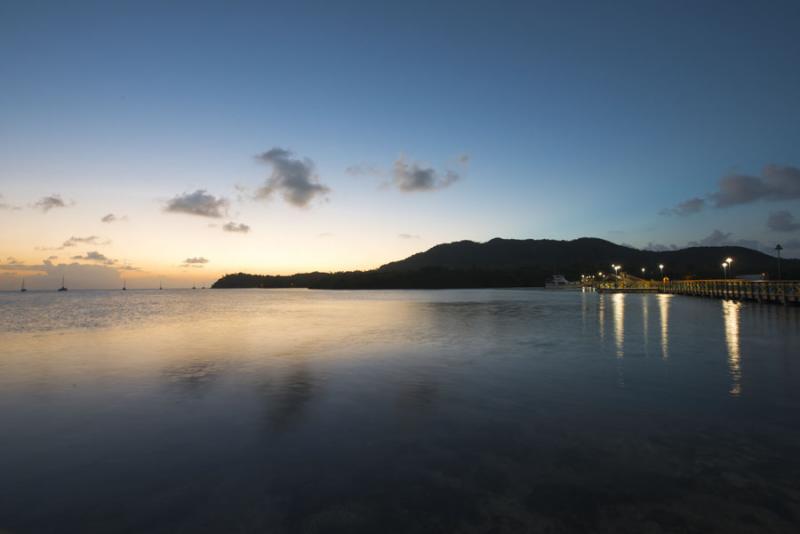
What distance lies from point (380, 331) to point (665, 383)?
1890cm

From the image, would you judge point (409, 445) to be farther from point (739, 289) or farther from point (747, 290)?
point (739, 289)

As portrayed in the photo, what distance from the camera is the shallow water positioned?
17.9 ft

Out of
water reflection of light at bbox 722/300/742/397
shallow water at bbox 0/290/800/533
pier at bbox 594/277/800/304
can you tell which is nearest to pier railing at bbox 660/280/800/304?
pier at bbox 594/277/800/304

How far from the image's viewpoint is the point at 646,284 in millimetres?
95250

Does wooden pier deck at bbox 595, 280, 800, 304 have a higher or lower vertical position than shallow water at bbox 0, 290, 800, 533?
higher

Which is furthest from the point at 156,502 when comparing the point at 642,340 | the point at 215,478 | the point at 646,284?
the point at 646,284

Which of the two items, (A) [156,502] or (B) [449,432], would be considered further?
(B) [449,432]

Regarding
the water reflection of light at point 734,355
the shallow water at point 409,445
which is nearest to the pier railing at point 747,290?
the water reflection of light at point 734,355

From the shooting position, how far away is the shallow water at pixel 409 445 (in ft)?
17.9

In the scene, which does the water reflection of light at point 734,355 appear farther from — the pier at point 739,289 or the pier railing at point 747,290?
the pier at point 739,289

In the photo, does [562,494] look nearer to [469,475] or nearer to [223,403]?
[469,475]

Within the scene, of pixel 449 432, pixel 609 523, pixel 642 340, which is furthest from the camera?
pixel 642 340

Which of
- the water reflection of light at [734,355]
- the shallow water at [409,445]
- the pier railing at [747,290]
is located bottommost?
the shallow water at [409,445]

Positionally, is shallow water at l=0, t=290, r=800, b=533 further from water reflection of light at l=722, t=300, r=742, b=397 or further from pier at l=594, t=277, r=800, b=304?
pier at l=594, t=277, r=800, b=304
